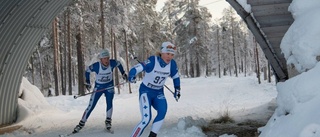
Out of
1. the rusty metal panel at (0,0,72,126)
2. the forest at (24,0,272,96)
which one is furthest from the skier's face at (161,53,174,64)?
the rusty metal panel at (0,0,72,126)

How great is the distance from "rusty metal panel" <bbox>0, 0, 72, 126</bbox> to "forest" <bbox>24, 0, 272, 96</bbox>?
3286 millimetres

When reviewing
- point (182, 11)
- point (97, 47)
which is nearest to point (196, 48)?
point (182, 11)

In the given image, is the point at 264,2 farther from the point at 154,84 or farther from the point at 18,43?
the point at 18,43

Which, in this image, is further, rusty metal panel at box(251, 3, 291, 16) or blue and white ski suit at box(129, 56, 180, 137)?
rusty metal panel at box(251, 3, 291, 16)

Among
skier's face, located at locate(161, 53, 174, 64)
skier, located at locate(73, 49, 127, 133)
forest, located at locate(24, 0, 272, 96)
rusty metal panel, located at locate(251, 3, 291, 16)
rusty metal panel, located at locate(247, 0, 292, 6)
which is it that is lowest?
skier, located at locate(73, 49, 127, 133)

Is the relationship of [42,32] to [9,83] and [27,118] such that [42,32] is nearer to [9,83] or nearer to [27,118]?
[9,83]

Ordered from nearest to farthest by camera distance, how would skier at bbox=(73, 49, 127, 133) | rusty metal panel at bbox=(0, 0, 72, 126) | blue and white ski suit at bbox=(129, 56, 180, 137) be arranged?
blue and white ski suit at bbox=(129, 56, 180, 137), skier at bbox=(73, 49, 127, 133), rusty metal panel at bbox=(0, 0, 72, 126)

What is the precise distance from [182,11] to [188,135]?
39921 mm

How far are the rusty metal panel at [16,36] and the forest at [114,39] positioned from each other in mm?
3286

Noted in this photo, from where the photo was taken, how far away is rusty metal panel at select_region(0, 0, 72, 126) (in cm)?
948

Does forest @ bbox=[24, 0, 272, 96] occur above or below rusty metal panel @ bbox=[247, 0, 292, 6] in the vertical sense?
above

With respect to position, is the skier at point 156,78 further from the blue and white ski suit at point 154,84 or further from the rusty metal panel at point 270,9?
the rusty metal panel at point 270,9

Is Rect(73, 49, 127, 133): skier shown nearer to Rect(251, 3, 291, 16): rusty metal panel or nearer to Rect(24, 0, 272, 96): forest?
Rect(24, 0, 272, 96): forest

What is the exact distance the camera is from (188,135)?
22.8 ft
